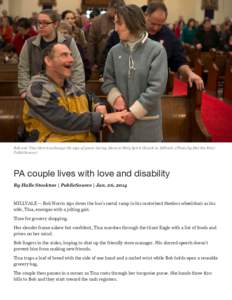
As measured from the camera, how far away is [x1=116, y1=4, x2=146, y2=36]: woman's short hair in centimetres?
277

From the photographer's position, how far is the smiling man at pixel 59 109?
8.93 feet

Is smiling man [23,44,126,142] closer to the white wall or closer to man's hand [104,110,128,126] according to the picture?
man's hand [104,110,128,126]

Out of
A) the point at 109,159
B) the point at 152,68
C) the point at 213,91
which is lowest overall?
the point at 213,91

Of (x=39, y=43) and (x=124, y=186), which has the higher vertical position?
(x=39, y=43)

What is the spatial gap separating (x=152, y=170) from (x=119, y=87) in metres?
1.33

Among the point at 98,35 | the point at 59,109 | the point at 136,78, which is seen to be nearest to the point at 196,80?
the point at 136,78

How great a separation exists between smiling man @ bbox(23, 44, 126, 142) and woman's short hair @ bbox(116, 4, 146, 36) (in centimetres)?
40

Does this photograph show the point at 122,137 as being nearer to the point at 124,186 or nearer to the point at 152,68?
the point at 152,68

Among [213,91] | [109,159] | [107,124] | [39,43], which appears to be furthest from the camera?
[213,91]

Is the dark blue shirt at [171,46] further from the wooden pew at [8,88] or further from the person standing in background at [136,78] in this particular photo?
the wooden pew at [8,88]

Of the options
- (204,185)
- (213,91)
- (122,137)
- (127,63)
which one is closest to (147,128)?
(122,137)

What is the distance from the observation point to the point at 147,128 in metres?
2.85

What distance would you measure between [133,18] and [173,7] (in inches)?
748

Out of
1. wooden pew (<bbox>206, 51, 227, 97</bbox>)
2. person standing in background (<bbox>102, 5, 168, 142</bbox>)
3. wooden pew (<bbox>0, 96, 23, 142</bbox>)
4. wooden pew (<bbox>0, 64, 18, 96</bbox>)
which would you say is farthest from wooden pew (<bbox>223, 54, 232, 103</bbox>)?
person standing in background (<bbox>102, 5, 168, 142</bbox>)
